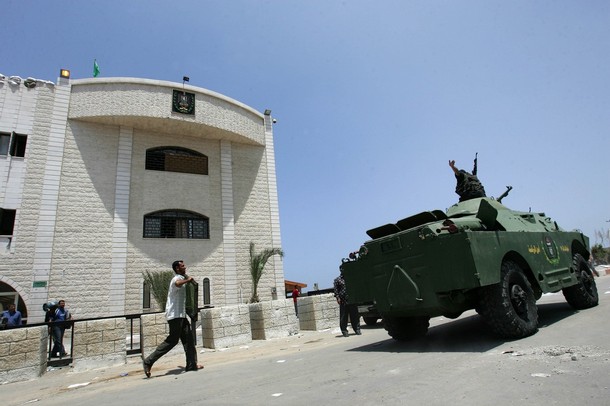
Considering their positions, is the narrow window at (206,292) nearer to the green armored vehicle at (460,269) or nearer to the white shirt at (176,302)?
the white shirt at (176,302)

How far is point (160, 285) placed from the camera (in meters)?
15.7

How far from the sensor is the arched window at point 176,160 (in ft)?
62.4

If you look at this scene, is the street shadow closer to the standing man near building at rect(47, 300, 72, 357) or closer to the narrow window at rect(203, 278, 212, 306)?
the standing man near building at rect(47, 300, 72, 357)

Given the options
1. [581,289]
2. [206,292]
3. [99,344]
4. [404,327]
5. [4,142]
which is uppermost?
[4,142]

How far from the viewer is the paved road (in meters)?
2.98

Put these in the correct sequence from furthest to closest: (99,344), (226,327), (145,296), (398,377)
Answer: (145,296) → (226,327) → (99,344) → (398,377)

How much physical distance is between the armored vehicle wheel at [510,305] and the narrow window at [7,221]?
1781 centimetres

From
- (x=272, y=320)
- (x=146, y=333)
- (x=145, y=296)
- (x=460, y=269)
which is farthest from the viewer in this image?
(x=145, y=296)

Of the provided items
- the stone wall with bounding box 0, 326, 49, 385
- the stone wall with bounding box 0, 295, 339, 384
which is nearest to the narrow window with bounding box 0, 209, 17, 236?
the stone wall with bounding box 0, 295, 339, 384

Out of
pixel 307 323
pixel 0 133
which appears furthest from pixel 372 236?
pixel 0 133

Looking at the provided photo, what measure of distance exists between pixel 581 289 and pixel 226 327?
7.63 meters

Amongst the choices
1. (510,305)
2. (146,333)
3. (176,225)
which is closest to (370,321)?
(146,333)

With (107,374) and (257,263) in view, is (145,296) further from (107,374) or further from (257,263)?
(107,374)

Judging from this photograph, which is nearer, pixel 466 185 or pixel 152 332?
pixel 466 185
